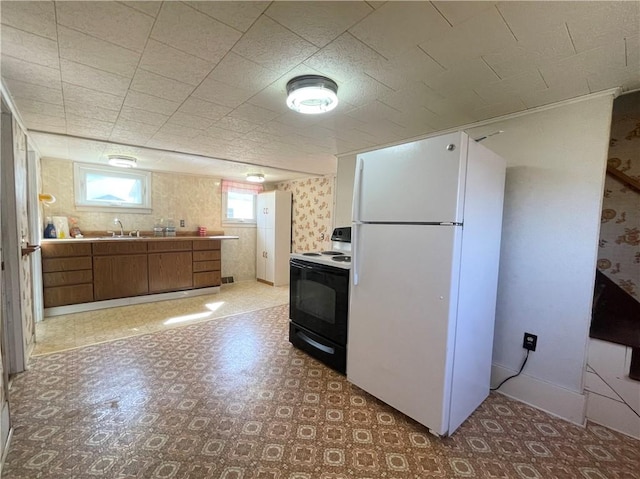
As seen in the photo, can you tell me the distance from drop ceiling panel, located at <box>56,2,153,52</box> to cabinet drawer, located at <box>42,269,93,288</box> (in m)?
3.32

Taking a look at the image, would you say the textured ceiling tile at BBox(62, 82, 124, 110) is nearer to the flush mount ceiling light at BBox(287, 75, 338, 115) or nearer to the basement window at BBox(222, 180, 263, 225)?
the flush mount ceiling light at BBox(287, 75, 338, 115)

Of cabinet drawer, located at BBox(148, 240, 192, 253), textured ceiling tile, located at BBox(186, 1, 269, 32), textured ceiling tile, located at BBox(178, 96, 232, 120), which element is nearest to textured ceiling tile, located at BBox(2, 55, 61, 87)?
textured ceiling tile, located at BBox(178, 96, 232, 120)

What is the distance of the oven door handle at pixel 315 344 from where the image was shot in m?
2.27

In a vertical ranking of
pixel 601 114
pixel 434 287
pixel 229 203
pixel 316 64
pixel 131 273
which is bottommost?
pixel 131 273

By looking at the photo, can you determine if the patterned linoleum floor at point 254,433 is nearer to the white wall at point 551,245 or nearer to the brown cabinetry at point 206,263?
the white wall at point 551,245

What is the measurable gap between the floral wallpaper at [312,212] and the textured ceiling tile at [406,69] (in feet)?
10.1

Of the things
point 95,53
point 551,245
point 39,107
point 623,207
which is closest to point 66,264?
point 39,107

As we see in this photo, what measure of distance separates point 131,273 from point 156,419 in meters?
2.83

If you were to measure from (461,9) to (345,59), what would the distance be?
53 centimetres

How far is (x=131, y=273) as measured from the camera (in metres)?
3.87

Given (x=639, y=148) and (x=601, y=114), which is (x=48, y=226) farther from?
(x=639, y=148)

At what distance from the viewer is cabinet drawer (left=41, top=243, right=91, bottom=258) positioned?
3.30 metres

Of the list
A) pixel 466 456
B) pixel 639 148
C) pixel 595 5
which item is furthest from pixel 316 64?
pixel 639 148

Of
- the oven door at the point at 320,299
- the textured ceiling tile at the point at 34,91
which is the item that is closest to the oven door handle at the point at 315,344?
the oven door at the point at 320,299
